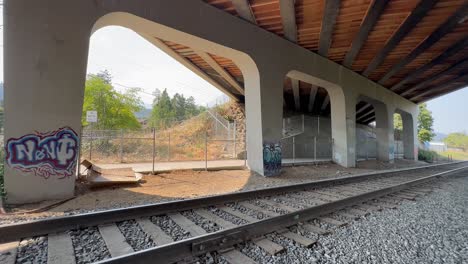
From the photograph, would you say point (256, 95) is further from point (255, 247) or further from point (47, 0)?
point (255, 247)

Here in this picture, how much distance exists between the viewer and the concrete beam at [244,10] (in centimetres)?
880

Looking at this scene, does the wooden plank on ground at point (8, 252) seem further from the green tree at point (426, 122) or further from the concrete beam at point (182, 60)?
the green tree at point (426, 122)

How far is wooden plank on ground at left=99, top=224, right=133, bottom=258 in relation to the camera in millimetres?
2816

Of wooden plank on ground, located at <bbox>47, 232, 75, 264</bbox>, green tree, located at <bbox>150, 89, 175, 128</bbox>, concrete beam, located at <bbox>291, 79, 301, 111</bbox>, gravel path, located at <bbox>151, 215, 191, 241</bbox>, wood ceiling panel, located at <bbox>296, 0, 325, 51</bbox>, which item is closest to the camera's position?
wooden plank on ground, located at <bbox>47, 232, 75, 264</bbox>

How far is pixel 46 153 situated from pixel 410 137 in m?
33.5

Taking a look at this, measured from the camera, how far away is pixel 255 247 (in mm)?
3072

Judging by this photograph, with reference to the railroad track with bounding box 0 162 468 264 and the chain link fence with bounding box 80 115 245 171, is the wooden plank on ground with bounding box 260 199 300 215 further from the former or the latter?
the chain link fence with bounding box 80 115 245 171

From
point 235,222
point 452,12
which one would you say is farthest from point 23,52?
point 452,12

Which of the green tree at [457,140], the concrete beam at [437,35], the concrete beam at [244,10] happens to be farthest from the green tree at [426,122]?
the green tree at [457,140]

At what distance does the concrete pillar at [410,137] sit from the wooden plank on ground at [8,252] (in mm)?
32983

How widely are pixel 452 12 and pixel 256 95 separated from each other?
27.3 ft

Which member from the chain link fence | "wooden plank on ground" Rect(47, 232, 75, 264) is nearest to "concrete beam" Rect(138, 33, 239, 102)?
the chain link fence

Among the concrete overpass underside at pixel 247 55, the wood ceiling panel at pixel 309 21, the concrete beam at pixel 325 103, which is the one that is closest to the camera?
the concrete overpass underside at pixel 247 55

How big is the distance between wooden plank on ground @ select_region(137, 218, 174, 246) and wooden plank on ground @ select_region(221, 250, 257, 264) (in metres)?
0.81
